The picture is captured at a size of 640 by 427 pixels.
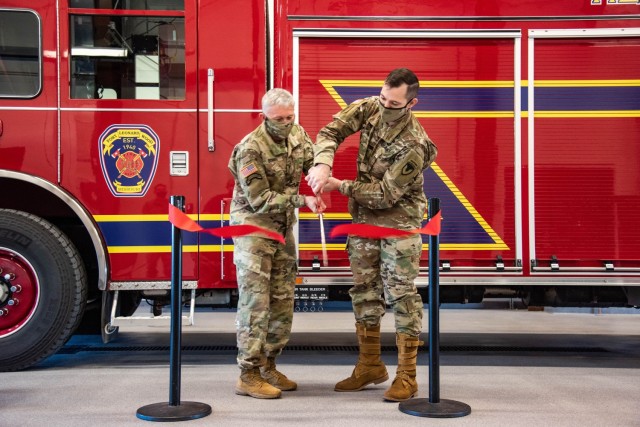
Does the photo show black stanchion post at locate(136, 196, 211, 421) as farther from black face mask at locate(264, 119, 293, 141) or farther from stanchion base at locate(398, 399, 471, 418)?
stanchion base at locate(398, 399, 471, 418)

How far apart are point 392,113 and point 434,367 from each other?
1458 millimetres

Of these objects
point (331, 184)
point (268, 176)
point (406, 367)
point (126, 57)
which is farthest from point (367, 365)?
point (126, 57)

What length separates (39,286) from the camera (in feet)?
15.4

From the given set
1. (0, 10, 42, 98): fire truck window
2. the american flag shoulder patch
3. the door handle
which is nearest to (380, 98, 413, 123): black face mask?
the american flag shoulder patch

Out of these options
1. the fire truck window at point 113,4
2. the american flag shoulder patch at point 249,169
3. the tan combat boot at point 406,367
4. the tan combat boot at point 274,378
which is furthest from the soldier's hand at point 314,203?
the fire truck window at point 113,4

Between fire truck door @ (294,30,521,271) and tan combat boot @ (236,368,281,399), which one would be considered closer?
tan combat boot @ (236,368,281,399)

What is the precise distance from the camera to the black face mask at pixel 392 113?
3.87 m

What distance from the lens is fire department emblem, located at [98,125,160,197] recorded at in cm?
477

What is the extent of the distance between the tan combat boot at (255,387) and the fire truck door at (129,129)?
3.45 feet

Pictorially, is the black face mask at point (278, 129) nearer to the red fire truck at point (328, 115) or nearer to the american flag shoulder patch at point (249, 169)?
the american flag shoulder patch at point (249, 169)

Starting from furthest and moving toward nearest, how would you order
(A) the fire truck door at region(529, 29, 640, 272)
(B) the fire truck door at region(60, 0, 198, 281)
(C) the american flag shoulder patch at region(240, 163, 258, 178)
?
1. (A) the fire truck door at region(529, 29, 640, 272)
2. (B) the fire truck door at region(60, 0, 198, 281)
3. (C) the american flag shoulder patch at region(240, 163, 258, 178)

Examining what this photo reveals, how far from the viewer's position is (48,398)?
3975 millimetres

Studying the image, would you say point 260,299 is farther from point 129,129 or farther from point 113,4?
point 113,4

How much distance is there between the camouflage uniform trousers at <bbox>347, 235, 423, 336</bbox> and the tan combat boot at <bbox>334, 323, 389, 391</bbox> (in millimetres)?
61
